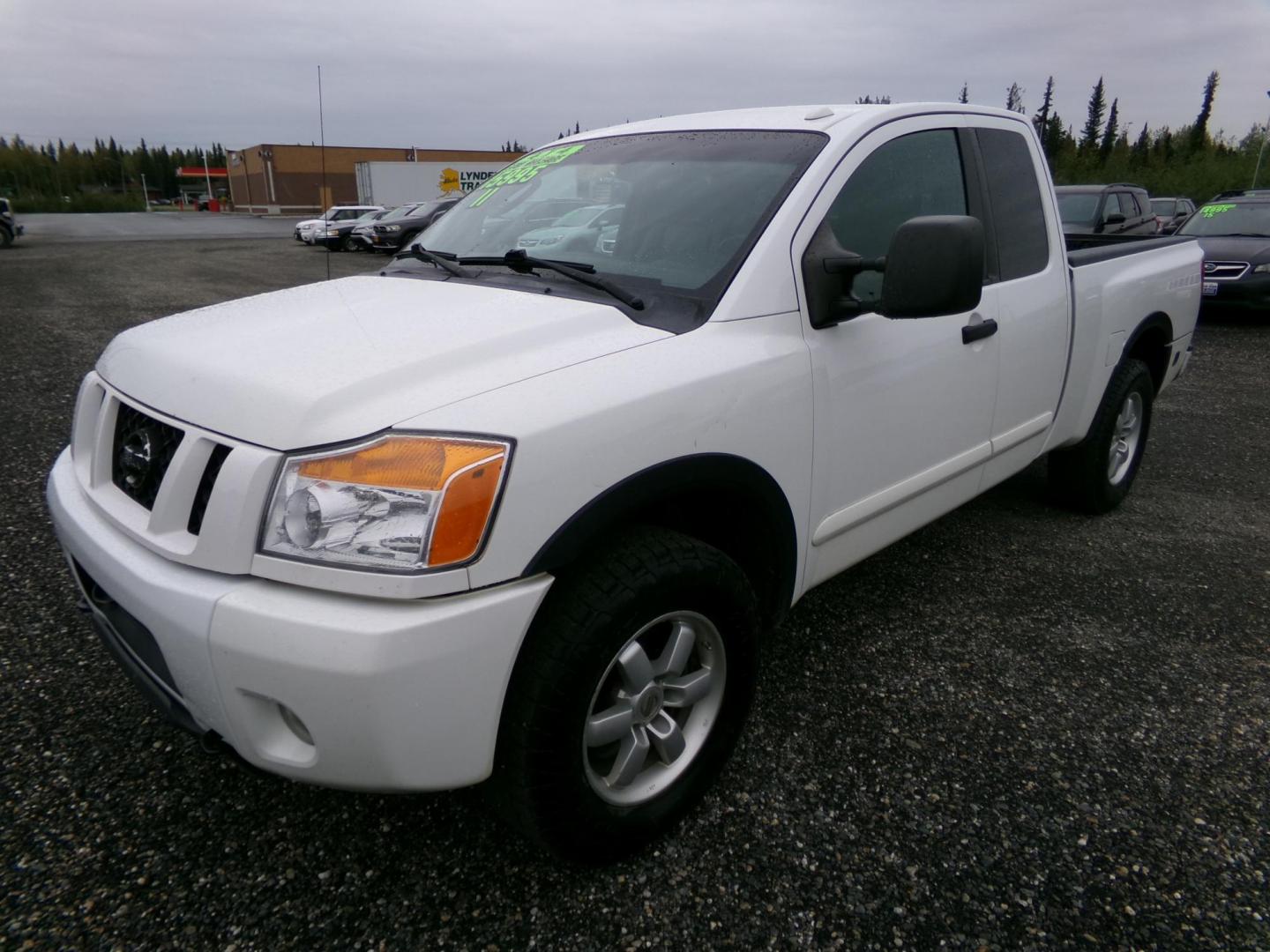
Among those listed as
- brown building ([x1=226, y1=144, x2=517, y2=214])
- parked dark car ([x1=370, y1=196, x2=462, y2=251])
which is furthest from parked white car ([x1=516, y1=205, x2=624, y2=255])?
brown building ([x1=226, y1=144, x2=517, y2=214])

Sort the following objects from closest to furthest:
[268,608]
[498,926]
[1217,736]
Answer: [268,608] → [498,926] → [1217,736]

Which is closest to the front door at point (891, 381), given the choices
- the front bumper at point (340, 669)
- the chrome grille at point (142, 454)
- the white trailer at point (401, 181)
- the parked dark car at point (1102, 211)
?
the front bumper at point (340, 669)

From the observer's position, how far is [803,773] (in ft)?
7.55

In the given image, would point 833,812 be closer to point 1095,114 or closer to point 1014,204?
point 1014,204

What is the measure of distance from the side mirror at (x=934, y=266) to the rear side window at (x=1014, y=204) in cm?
106

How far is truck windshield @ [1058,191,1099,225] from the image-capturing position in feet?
→ 36.7

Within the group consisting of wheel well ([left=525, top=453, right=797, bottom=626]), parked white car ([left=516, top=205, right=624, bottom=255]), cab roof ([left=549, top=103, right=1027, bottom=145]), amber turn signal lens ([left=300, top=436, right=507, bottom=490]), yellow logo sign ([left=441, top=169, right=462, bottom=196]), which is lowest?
wheel well ([left=525, top=453, right=797, bottom=626])

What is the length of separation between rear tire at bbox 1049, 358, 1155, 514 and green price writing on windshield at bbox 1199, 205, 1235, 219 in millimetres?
9356

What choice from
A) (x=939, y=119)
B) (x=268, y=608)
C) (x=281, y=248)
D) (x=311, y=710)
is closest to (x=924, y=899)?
(x=311, y=710)

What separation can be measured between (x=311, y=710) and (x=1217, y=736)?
2.51 metres

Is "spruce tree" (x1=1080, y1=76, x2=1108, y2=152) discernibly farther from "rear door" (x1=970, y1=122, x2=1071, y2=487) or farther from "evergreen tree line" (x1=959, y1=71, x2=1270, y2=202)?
"rear door" (x1=970, y1=122, x2=1071, y2=487)

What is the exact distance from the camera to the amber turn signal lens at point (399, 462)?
1533mm

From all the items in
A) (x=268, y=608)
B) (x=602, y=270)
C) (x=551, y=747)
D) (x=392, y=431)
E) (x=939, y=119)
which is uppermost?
(x=939, y=119)

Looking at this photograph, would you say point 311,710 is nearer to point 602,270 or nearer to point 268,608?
point 268,608
